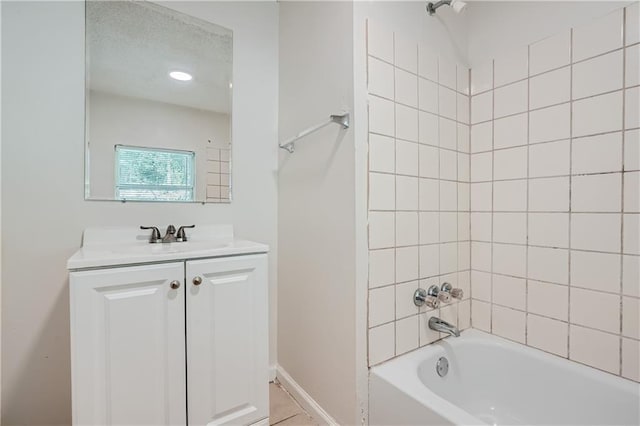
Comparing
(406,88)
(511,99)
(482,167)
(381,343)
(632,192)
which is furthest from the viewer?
(482,167)

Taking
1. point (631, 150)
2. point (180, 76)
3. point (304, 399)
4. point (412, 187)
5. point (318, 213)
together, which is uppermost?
point (180, 76)

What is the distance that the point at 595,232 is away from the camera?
1.19m

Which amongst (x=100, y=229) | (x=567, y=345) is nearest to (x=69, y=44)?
(x=100, y=229)

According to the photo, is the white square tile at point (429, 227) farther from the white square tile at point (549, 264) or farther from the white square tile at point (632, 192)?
the white square tile at point (632, 192)

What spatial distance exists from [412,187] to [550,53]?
2.95ft

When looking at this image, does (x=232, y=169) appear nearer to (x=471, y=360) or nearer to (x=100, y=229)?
(x=100, y=229)

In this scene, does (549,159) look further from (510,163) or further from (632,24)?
(632,24)

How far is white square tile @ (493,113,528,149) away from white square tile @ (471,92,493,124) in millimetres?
73

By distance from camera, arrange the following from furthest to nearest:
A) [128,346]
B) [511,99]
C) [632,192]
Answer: [511,99] < [632,192] < [128,346]

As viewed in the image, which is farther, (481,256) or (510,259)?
(481,256)

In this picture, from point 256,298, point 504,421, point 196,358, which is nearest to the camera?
point 196,358

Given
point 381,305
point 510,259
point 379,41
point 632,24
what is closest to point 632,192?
point 510,259

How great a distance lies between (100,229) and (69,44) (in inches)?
31.9

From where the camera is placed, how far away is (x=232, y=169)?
5.16ft
